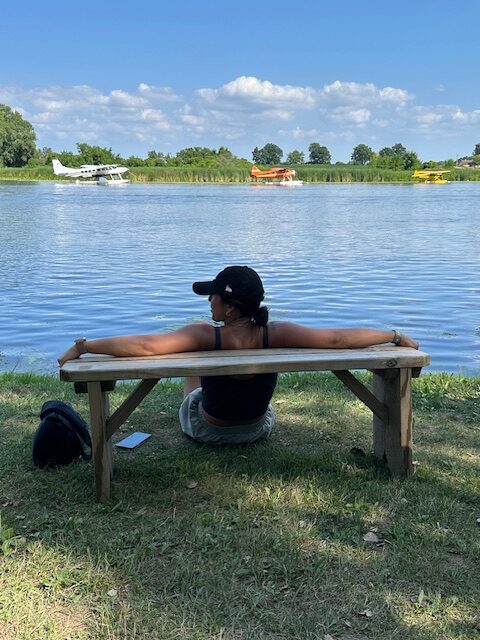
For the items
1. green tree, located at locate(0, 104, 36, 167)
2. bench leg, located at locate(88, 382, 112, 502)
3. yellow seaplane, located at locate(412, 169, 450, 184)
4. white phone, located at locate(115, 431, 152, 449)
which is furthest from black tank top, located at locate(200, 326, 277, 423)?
green tree, located at locate(0, 104, 36, 167)

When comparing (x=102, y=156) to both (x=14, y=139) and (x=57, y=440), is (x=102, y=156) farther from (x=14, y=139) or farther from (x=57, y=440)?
(x=57, y=440)

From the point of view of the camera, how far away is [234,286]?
3914 millimetres

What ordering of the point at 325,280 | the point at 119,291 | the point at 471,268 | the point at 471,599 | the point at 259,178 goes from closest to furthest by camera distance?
1. the point at 471,599
2. the point at 119,291
3. the point at 325,280
4. the point at 471,268
5. the point at 259,178

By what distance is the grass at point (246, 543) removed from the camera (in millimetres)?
2723

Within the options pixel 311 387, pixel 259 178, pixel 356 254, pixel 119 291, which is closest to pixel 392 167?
pixel 259 178

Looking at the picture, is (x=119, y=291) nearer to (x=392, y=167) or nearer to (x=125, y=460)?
(x=125, y=460)

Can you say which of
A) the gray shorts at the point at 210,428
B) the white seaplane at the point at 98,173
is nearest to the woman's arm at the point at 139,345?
the gray shorts at the point at 210,428

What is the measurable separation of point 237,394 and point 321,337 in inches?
25.2

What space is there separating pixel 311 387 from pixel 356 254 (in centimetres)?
1473

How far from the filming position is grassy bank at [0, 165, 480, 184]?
305 feet

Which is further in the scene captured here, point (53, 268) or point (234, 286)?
point (53, 268)

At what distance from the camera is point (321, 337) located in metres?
3.99

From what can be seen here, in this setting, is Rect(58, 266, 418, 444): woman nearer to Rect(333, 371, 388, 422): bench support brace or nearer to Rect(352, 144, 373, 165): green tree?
Rect(333, 371, 388, 422): bench support brace

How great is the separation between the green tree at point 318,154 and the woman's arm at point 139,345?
163 m
